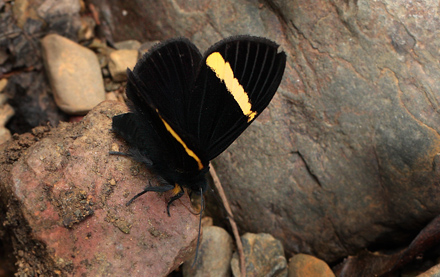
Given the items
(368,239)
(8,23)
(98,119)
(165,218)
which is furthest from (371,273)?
(8,23)

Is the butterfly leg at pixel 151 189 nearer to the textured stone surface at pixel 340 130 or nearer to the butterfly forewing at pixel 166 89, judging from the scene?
the butterfly forewing at pixel 166 89

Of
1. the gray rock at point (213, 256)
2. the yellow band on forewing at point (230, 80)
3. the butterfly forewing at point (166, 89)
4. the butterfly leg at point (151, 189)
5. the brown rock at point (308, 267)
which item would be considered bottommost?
the gray rock at point (213, 256)

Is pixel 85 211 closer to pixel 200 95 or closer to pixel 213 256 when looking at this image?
pixel 200 95

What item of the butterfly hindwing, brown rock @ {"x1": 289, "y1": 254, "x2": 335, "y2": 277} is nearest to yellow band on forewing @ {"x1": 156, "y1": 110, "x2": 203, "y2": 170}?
the butterfly hindwing

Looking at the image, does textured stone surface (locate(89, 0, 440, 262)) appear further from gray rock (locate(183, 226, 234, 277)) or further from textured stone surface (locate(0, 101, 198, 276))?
textured stone surface (locate(0, 101, 198, 276))

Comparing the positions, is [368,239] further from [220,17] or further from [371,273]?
[220,17]

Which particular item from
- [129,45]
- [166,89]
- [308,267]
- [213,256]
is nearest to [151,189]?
[166,89]

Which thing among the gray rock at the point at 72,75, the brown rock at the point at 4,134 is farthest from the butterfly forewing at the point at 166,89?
the brown rock at the point at 4,134
